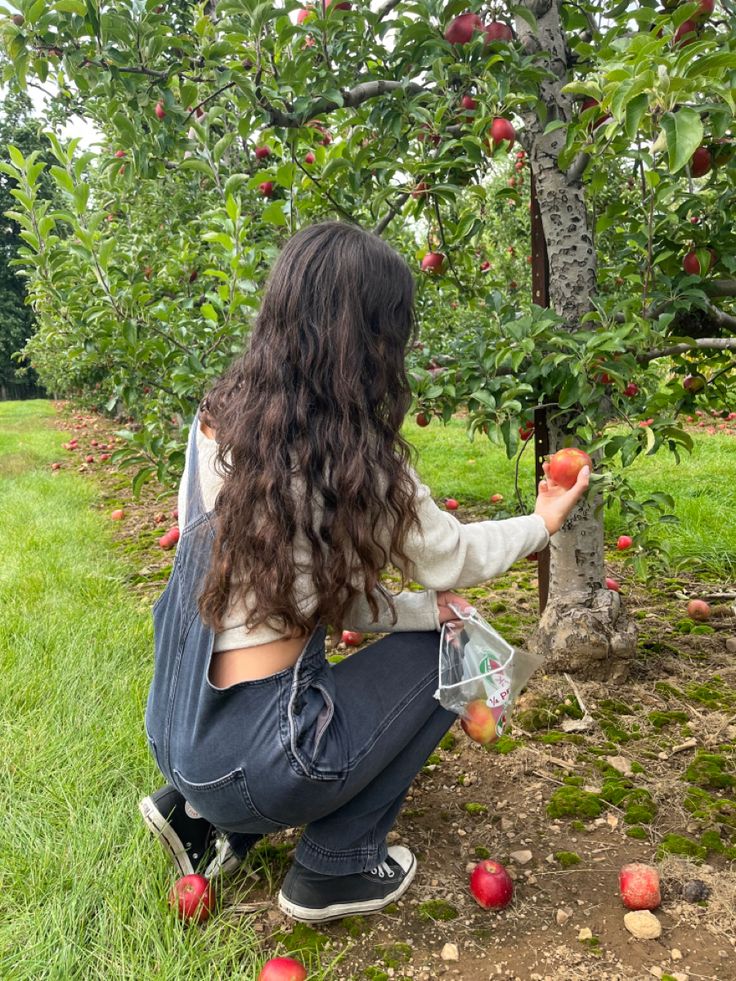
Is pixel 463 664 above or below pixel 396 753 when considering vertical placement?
above

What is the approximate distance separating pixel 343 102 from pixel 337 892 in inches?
77.9

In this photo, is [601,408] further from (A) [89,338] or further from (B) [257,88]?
(A) [89,338]

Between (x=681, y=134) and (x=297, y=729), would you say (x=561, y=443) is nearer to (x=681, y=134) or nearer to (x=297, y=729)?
(x=681, y=134)

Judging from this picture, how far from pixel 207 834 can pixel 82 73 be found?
6.37 feet

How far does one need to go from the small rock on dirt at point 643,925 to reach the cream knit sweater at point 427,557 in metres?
0.70

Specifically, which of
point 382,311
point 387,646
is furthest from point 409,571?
point 382,311

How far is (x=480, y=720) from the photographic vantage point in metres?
1.74

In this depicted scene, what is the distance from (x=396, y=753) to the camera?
1554 mm

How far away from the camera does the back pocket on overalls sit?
1.41 meters

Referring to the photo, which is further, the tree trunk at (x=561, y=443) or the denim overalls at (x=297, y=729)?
the tree trunk at (x=561, y=443)

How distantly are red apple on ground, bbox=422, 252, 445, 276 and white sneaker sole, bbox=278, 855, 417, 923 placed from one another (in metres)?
1.85

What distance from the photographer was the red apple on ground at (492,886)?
1.62 metres

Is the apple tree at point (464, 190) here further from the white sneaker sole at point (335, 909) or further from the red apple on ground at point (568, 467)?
the white sneaker sole at point (335, 909)

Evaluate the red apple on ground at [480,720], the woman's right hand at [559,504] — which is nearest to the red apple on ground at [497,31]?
the woman's right hand at [559,504]
